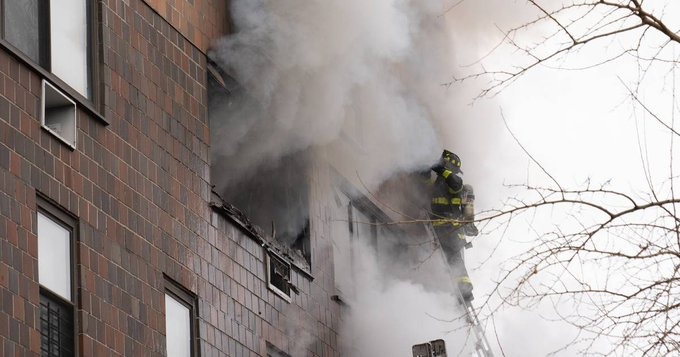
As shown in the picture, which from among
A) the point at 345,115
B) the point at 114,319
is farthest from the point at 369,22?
the point at 114,319

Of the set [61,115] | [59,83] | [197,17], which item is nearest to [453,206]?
[197,17]

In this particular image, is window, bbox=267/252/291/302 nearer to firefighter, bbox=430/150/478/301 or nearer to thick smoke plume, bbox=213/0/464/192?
thick smoke plume, bbox=213/0/464/192

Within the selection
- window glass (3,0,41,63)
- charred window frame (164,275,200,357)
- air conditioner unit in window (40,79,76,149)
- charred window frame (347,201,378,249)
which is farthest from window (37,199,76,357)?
charred window frame (347,201,378,249)

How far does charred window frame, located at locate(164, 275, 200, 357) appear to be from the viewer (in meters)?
14.2

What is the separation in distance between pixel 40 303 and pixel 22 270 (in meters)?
0.35

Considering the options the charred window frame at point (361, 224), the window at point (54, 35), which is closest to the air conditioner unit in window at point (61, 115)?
the window at point (54, 35)

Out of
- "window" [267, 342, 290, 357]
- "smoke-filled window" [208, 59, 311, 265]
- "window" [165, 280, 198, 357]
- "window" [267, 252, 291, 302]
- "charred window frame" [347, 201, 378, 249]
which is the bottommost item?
"window" [165, 280, 198, 357]

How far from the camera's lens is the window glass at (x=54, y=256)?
1231 cm

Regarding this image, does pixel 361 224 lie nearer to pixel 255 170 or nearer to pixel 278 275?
pixel 255 170

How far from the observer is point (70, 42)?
527 inches

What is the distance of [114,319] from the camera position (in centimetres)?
1306

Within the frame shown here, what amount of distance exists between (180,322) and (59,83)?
2.68 meters

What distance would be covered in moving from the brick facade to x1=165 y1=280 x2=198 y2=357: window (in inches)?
3.6

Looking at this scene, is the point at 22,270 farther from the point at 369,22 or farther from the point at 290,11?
the point at 369,22
